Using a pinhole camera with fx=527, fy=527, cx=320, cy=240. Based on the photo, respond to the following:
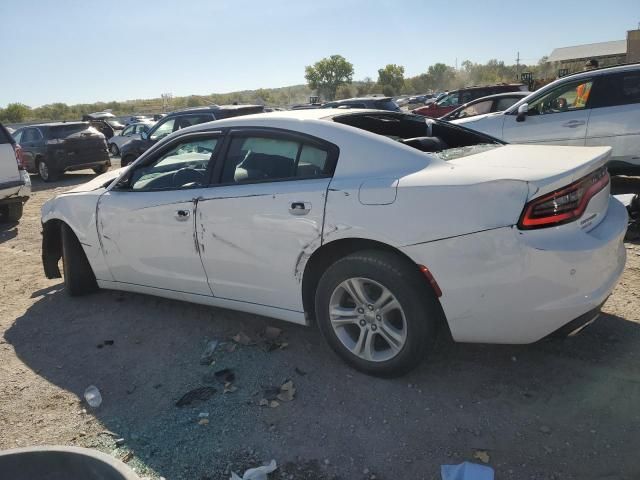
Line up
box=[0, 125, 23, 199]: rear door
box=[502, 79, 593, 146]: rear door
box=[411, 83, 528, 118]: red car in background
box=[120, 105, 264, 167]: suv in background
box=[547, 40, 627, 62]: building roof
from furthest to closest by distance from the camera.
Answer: box=[547, 40, 627, 62]: building roof < box=[411, 83, 528, 118]: red car in background < box=[120, 105, 264, 167]: suv in background < box=[0, 125, 23, 199]: rear door < box=[502, 79, 593, 146]: rear door

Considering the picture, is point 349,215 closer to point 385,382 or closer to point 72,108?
point 385,382

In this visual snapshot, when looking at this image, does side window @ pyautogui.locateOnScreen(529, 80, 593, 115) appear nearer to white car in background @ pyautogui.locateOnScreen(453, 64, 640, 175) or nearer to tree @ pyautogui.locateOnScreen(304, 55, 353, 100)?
white car in background @ pyautogui.locateOnScreen(453, 64, 640, 175)

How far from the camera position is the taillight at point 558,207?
2.61m

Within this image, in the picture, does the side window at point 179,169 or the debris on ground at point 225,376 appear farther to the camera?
the side window at point 179,169

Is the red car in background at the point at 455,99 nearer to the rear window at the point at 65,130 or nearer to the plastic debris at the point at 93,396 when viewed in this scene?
the rear window at the point at 65,130

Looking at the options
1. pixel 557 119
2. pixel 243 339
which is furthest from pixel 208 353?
pixel 557 119

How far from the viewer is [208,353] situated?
12.4 feet

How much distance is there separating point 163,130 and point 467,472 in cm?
1057

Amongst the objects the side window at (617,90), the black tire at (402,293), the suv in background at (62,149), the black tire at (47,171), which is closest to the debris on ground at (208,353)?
the black tire at (402,293)

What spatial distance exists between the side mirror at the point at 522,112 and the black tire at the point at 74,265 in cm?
619

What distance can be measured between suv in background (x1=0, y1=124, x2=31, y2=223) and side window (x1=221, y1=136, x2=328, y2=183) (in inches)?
259

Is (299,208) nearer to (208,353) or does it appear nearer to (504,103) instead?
(208,353)

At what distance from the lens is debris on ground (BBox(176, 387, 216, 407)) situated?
321 cm

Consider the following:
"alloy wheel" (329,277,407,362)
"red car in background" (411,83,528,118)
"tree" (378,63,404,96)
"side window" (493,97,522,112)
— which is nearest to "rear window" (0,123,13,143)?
"alloy wheel" (329,277,407,362)
